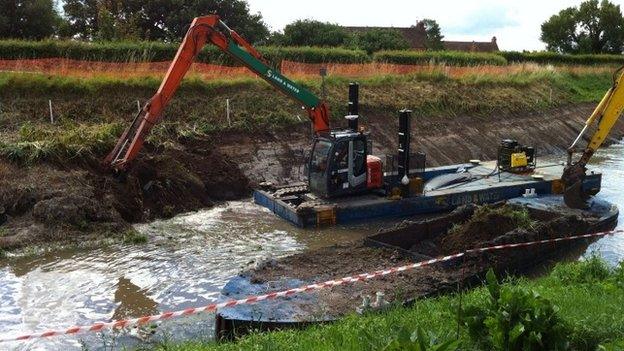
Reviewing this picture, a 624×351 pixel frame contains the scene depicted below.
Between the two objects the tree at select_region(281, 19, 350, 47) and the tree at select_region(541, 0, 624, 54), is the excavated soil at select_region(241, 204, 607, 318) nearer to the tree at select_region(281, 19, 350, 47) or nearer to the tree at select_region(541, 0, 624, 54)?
the tree at select_region(281, 19, 350, 47)

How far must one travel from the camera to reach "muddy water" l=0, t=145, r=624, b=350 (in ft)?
31.0

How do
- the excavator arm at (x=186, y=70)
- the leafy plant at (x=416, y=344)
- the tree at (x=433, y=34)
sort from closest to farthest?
1. the leafy plant at (x=416, y=344)
2. the excavator arm at (x=186, y=70)
3. the tree at (x=433, y=34)

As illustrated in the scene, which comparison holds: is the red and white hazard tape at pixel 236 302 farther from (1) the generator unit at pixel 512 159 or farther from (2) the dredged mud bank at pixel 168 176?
(1) the generator unit at pixel 512 159

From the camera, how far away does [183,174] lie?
17.3 meters

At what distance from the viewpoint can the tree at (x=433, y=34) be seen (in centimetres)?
5936

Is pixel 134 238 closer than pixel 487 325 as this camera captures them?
No

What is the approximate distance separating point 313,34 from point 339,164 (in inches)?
1222

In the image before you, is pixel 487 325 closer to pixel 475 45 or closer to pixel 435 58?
pixel 435 58

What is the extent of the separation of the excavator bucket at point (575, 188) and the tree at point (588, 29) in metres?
51.5

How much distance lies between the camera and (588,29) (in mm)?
63531

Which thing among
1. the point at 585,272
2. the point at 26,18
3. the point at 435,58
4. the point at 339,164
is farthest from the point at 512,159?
the point at 26,18

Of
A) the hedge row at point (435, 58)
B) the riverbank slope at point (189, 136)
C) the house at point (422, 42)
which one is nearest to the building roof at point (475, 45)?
the house at point (422, 42)

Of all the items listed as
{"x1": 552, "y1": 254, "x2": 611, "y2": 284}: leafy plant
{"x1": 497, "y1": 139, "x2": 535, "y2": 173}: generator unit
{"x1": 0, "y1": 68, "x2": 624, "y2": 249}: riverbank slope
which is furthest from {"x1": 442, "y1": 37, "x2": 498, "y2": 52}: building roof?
{"x1": 552, "y1": 254, "x2": 611, "y2": 284}: leafy plant

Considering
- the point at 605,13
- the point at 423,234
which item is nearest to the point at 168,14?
the point at 423,234
